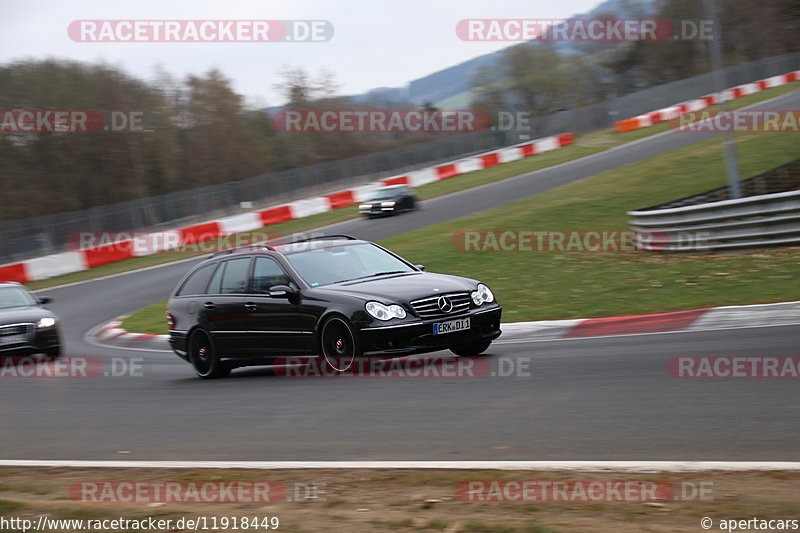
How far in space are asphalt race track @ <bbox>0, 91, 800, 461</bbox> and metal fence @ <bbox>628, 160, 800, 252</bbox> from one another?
19.9 feet

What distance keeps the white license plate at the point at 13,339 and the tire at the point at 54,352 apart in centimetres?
42

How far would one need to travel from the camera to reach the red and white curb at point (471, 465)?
4.97 metres

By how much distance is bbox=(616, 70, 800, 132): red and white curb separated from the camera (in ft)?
160

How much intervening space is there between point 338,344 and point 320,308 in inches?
16.8

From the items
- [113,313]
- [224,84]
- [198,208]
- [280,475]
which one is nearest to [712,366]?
[280,475]

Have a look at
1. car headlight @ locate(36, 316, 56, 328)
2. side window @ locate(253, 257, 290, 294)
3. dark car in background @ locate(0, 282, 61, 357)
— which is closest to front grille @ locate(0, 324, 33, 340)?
dark car in background @ locate(0, 282, 61, 357)
